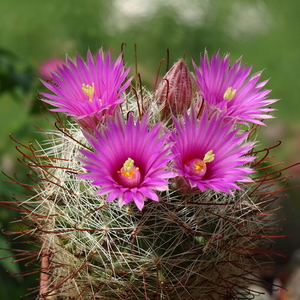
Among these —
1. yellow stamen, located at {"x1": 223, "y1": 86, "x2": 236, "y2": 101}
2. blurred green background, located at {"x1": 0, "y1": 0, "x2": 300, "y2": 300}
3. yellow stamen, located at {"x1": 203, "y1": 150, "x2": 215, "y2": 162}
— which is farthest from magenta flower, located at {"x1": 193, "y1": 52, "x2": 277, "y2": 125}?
blurred green background, located at {"x1": 0, "y1": 0, "x2": 300, "y2": 300}

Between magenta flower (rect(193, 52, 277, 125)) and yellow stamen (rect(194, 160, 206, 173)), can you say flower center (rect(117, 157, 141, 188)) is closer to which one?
yellow stamen (rect(194, 160, 206, 173))

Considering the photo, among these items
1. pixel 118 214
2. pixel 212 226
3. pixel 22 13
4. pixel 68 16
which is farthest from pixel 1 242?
pixel 22 13

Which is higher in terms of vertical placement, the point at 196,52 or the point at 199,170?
the point at 196,52

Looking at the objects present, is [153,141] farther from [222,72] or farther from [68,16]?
[68,16]

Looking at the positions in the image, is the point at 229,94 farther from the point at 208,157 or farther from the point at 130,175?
the point at 130,175

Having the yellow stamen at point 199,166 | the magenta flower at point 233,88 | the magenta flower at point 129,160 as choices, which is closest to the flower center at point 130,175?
the magenta flower at point 129,160

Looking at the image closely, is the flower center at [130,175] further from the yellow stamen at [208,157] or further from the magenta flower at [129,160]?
the yellow stamen at [208,157]

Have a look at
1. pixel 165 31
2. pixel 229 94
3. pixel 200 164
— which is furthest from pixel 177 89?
pixel 165 31
